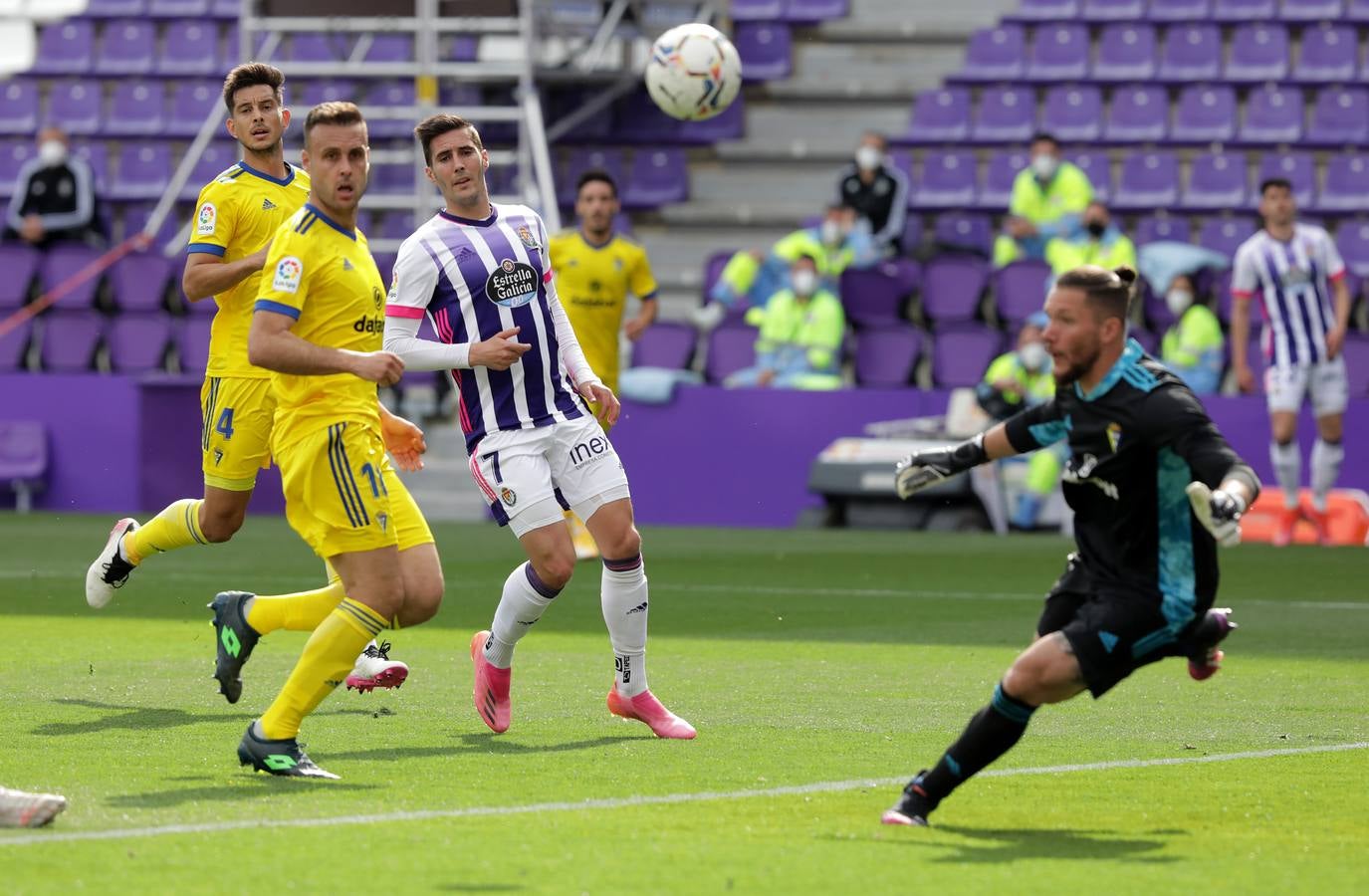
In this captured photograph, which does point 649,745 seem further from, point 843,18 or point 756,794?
point 843,18

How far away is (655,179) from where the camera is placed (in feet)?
74.4

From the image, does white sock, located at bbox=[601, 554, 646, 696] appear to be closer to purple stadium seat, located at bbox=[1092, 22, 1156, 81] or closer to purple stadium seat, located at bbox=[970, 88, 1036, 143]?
purple stadium seat, located at bbox=[970, 88, 1036, 143]

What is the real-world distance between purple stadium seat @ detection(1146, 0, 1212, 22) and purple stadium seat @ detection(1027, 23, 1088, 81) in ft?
2.31

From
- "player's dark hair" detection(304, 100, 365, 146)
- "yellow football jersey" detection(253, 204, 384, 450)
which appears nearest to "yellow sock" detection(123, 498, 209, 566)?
A: "yellow football jersey" detection(253, 204, 384, 450)

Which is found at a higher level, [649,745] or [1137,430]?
[1137,430]

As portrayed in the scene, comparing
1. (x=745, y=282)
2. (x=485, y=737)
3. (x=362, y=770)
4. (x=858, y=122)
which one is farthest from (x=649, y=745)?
(x=858, y=122)

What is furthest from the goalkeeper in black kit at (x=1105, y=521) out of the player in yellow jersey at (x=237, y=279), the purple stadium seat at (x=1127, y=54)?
the purple stadium seat at (x=1127, y=54)

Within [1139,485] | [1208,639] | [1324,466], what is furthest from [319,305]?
[1324,466]

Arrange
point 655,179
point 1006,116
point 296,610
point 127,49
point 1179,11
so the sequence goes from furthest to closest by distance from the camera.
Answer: point 127,49 < point 655,179 < point 1179,11 < point 1006,116 < point 296,610

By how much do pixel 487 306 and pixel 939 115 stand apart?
14906mm

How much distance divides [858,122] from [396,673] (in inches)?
631

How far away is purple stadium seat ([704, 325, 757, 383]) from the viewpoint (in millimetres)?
20016

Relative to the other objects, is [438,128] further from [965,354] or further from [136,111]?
[136,111]

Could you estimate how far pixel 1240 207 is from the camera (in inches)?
802
